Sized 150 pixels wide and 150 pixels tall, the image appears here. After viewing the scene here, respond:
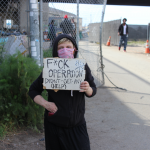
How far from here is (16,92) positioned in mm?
3791

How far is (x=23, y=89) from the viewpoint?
3.73 m

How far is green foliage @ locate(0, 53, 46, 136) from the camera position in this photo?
12.0ft

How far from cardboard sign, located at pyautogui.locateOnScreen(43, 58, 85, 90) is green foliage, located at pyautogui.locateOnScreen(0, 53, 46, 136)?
157 centimetres

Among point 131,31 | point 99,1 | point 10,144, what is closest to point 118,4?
point 99,1

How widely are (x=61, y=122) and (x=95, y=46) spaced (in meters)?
4.79

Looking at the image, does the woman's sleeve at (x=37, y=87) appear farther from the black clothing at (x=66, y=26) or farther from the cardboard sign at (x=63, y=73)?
the black clothing at (x=66, y=26)

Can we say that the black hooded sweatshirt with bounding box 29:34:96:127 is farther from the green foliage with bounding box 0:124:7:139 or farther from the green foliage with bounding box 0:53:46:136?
the green foliage with bounding box 0:124:7:139

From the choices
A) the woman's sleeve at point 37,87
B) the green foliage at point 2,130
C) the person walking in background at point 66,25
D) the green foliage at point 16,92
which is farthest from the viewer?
the person walking in background at point 66,25

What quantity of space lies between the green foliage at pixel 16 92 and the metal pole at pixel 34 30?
816 millimetres

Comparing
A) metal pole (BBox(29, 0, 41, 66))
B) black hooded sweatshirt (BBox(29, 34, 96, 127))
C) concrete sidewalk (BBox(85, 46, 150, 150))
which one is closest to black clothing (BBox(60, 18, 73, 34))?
metal pole (BBox(29, 0, 41, 66))

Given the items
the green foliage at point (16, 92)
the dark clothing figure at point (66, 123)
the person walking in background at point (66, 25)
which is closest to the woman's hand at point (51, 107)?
the dark clothing figure at point (66, 123)

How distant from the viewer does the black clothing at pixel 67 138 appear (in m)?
2.16

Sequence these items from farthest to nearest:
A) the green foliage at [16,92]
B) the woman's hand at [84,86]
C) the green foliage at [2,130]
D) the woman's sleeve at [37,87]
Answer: the green foliage at [16,92]
the green foliage at [2,130]
the woman's sleeve at [37,87]
the woman's hand at [84,86]

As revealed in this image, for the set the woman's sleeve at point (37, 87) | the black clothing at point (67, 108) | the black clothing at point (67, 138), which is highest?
the woman's sleeve at point (37, 87)
